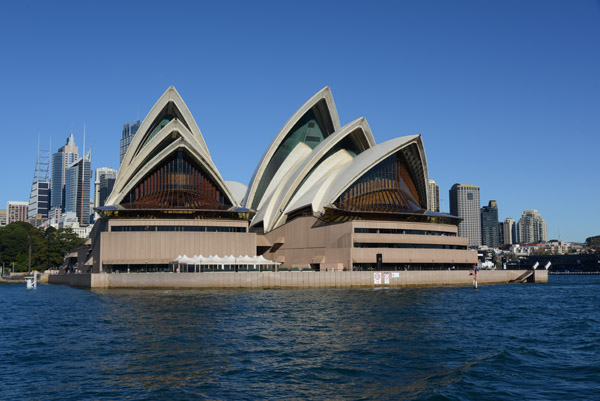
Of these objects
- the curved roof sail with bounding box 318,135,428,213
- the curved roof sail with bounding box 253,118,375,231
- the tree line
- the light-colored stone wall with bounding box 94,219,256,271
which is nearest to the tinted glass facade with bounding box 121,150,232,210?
the light-colored stone wall with bounding box 94,219,256,271

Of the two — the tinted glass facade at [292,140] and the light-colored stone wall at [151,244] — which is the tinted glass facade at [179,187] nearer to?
the light-colored stone wall at [151,244]

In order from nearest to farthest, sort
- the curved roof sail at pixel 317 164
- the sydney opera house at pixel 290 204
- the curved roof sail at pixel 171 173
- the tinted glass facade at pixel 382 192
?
the sydney opera house at pixel 290 204, the curved roof sail at pixel 171 173, the tinted glass facade at pixel 382 192, the curved roof sail at pixel 317 164

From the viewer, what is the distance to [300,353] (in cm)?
2269

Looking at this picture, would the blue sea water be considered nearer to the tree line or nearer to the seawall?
the seawall

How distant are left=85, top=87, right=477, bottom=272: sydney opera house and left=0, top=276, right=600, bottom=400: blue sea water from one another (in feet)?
93.0

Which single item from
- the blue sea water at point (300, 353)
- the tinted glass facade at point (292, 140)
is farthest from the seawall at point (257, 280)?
the tinted glass facade at point (292, 140)

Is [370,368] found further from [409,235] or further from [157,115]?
[157,115]

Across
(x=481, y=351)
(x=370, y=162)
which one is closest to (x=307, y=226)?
(x=370, y=162)

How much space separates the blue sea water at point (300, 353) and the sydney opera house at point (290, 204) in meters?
28.4

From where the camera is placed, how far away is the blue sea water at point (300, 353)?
17.1m

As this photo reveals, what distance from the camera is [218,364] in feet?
67.4

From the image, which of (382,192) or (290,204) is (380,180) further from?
(290,204)

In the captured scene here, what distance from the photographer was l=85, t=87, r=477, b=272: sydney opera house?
67.5m

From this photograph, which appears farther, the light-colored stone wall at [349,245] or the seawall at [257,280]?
the light-colored stone wall at [349,245]
